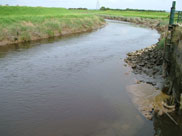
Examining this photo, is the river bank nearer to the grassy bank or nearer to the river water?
the river water

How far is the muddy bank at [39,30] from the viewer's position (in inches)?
975

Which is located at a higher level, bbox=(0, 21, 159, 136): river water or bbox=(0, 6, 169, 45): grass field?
bbox=(0, 6, 169, 45): grass field

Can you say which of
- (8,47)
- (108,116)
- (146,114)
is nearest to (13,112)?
(108,116)

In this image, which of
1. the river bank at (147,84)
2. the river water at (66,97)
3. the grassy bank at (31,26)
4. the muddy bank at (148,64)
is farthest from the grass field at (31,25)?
the muddy bank at (148,64)

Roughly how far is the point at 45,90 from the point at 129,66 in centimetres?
847

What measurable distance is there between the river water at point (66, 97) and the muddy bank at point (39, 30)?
527 cm

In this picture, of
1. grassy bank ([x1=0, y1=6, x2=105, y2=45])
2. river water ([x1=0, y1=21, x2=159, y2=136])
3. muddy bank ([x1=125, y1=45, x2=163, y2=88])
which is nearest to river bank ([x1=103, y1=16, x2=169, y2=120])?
muddy bank ([x1=125, y1=45, x2=163, y2=88])

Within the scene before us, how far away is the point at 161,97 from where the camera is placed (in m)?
11.3

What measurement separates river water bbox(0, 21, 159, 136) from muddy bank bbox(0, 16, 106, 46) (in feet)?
17.3

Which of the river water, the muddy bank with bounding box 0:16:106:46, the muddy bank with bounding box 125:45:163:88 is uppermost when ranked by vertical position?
the muddy bank with bounding box 0:16:106:46

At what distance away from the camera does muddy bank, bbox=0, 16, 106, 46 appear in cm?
2477

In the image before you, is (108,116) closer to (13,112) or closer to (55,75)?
(13,112)

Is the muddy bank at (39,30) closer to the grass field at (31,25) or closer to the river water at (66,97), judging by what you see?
the grass field at (31,25)

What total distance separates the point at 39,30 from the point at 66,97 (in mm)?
20051
